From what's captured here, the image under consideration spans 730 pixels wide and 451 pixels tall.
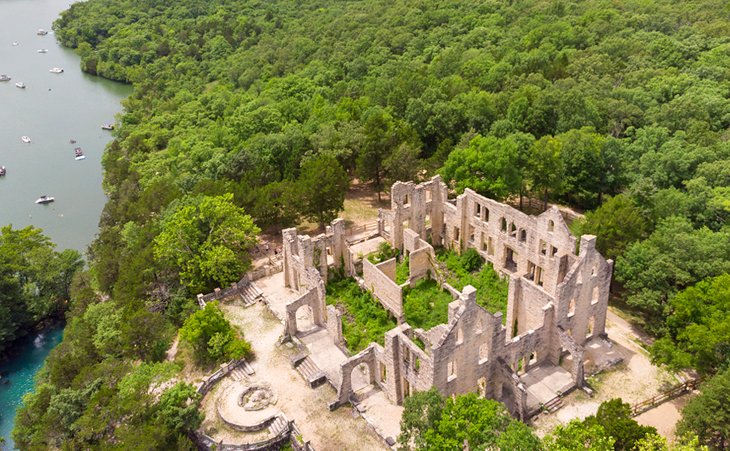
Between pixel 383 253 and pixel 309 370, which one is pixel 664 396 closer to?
pixel 309 370

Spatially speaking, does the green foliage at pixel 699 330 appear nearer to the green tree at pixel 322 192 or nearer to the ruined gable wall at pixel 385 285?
the ruined gable wall at pixel 385 285

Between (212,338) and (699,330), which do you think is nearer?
(699,330)

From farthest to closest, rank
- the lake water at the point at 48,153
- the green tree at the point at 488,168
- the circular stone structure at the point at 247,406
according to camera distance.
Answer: the lake water at the point at 48,153 → the green tree at the point at 488,168 → the circular stone structure at the point at 247,406

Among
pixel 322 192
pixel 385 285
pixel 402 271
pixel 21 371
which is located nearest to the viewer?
pixel 385 285

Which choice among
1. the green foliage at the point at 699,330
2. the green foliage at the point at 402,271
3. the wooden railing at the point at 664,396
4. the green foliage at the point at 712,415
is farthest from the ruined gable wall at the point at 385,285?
the green foliage at the point at 712,415

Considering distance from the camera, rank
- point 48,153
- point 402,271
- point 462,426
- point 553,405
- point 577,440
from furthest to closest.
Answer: point 48,153, point 402,271, point 553,405, point 462,426, point 577,440

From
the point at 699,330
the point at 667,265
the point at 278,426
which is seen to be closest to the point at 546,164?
the point at 667,265

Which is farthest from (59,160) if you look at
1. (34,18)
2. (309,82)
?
(34,18)
